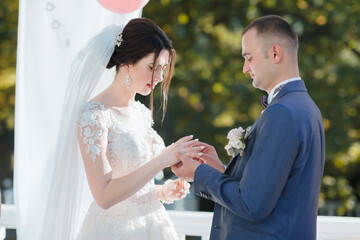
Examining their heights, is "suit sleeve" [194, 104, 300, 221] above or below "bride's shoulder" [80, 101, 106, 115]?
below

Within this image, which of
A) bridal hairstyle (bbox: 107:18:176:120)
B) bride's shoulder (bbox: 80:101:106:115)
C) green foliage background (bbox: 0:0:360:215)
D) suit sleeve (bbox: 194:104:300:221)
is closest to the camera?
suit sleeve (bbox: 194:104:300:221)

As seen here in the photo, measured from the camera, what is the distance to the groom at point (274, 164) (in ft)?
6.23

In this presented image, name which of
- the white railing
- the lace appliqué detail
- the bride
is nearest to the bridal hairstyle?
the bride

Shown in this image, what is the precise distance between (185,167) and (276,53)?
63 centimetres

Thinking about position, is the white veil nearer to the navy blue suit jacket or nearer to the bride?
the bride

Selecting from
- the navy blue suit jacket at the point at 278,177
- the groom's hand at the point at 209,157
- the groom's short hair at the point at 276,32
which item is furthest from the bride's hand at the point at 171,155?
the groom's short hair at the point at 276,32

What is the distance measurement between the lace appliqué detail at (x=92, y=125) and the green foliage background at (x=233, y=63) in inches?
205

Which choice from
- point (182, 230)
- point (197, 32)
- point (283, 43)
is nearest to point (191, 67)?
point (197, 32)

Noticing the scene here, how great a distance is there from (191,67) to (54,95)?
518 cm

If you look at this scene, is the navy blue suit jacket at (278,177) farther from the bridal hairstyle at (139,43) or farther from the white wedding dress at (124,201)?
the bridal hairstyle at (139,43)

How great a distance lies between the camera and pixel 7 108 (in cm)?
855

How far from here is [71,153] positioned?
244 centimetres

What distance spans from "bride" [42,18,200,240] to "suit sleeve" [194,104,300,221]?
1.55 ft

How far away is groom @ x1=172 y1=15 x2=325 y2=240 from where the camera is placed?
1.90 metres
